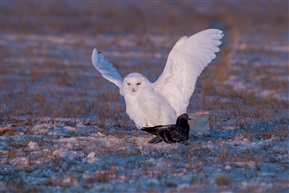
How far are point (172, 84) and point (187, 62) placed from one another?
0.38m

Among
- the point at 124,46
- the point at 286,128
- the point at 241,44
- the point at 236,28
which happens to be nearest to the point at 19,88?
the point at 286,128

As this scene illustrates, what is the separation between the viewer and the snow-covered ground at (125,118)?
725 cm

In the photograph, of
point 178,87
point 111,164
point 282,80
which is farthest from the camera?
point 282,80

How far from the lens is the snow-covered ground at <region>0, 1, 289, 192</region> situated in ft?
23.8

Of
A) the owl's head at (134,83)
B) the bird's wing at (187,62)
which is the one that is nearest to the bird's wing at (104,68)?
the owl's head at (134,83)

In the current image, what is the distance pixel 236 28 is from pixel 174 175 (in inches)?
975

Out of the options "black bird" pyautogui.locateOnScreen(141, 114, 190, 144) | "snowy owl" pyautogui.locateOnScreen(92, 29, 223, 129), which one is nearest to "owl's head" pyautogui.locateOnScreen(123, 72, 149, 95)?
"snowy owl" pyautogui.locateOnScreen(92, 29, 223, 129)

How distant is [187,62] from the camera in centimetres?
891

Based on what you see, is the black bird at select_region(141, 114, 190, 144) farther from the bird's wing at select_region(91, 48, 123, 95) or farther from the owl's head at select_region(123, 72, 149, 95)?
the bird's wing at select_region(91, 48, 123, 95)

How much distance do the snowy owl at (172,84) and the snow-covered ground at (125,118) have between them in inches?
17.0

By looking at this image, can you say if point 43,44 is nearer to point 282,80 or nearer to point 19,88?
point 19,88

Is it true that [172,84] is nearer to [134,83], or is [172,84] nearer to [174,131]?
[134,83]

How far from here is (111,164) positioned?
782 cm

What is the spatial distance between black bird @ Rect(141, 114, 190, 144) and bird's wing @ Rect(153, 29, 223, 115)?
34 centimetres
